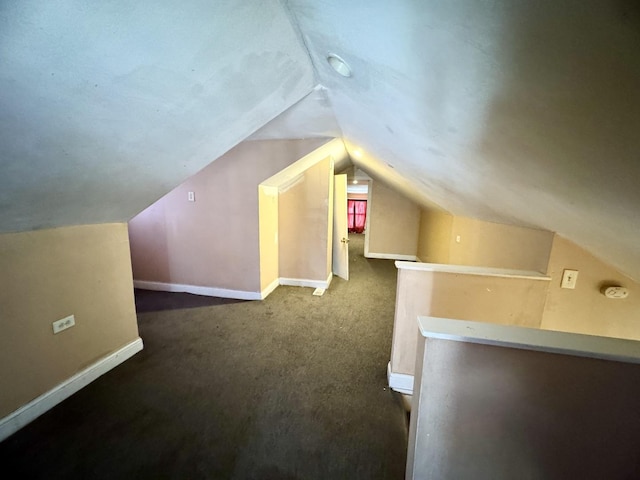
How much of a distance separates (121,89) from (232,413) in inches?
79.4

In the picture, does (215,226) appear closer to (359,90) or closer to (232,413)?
(232,413)

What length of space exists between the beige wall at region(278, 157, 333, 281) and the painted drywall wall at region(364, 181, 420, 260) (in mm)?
2616

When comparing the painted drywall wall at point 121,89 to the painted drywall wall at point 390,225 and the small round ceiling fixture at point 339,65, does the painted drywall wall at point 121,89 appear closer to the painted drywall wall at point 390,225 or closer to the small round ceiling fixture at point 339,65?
the small round ceiling fixture at point 339,65

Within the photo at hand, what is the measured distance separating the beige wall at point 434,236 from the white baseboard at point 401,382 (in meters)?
2.44

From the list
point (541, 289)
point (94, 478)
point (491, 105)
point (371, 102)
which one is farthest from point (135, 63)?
point (541, 289)

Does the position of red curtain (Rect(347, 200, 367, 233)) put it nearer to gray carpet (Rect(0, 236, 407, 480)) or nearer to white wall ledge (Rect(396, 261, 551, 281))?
gray carpet (Rect(0, 236, 407, 480))

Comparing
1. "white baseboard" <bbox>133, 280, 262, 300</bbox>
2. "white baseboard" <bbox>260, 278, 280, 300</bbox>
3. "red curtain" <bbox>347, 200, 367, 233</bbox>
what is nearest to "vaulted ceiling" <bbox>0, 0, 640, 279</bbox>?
"white baseboard" <bbox>133, 280, 262, 300</bbox>

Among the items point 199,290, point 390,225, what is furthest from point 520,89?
point 390,225

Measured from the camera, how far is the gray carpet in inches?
58.6

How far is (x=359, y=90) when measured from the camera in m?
1.43

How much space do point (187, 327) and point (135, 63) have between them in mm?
2722

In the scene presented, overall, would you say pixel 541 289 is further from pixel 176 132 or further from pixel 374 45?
pixel 176 132

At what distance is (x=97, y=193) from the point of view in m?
1.75

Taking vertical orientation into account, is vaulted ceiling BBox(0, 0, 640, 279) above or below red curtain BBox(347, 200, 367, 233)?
above
